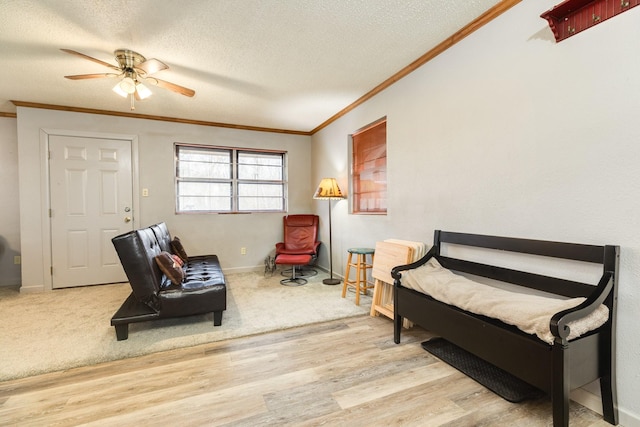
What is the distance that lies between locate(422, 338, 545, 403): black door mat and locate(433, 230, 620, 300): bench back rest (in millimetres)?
572

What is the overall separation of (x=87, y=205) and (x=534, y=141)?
16.2ft

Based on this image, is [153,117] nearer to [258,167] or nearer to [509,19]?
[258,167]

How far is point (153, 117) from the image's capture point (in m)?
4.11

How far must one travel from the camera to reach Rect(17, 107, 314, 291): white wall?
3.60 meters

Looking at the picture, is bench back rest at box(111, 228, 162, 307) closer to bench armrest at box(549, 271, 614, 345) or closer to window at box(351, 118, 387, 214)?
window at box(351, 118, 387, 214)

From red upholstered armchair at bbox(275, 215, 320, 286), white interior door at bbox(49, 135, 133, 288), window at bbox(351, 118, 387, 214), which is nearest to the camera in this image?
window at bbox(351, 118, 387, 214)

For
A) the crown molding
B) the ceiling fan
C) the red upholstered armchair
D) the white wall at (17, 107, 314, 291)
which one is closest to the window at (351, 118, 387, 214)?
the red upholstered armchair

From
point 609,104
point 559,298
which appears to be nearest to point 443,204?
point 559,298

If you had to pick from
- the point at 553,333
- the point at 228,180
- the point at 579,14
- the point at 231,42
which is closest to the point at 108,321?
the point at 228,180

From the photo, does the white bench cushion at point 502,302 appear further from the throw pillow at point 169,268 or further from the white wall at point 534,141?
the throw pillow at point 169,268

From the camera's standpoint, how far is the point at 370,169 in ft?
11.6

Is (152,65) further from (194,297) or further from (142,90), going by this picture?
(194,297)

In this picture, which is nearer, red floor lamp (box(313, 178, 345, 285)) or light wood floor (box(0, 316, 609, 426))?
light wood floor (box(0, 316, 609, 426))

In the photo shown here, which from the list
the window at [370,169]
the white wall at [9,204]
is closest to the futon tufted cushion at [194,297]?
the window at [370,169]
